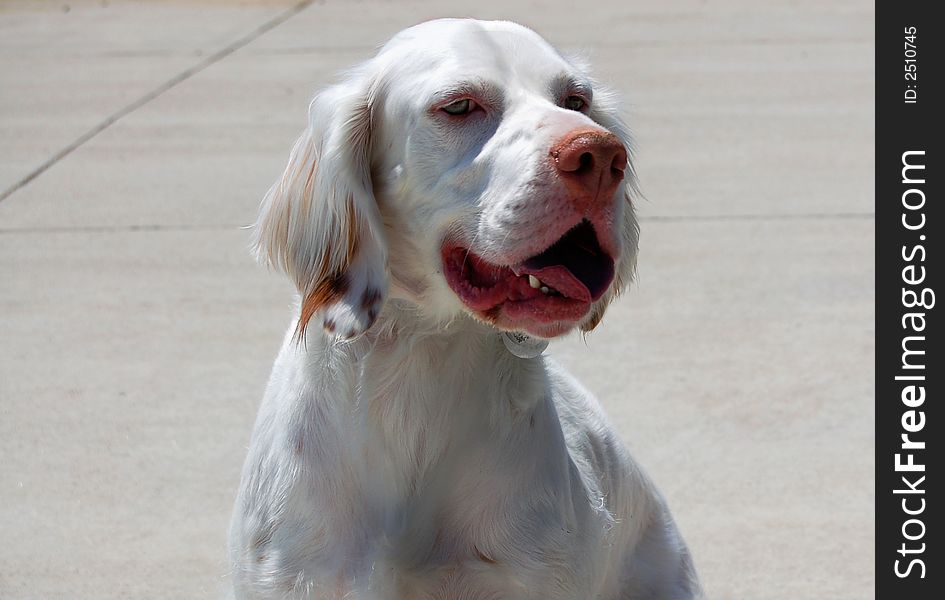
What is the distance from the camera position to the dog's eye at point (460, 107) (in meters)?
2.79

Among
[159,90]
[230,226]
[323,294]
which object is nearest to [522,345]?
[323,294]

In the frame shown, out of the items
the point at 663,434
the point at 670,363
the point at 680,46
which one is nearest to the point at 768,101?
the point at 680,46

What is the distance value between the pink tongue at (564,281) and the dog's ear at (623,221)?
0.41 ft

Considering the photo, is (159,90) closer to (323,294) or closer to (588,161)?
(323,294)

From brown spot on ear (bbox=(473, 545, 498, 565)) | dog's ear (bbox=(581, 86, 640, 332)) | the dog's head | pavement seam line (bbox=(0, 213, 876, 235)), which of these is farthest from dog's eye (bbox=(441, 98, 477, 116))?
pavement seam line (bbox=(0, 213, 876, 235))

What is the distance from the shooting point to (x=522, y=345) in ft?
9.80

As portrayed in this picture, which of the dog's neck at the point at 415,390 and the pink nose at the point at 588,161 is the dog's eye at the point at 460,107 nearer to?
the pink nose at the point at 588,161

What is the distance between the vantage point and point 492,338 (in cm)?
303

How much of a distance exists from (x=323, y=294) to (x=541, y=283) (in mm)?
452

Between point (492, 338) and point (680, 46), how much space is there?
8.55 metres

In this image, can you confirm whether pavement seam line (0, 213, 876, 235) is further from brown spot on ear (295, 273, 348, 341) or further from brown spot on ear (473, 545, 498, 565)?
brown spot on ear (473, 545, 498, 565)

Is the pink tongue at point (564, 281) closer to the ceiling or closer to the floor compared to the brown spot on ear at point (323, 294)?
closer to the ceiling

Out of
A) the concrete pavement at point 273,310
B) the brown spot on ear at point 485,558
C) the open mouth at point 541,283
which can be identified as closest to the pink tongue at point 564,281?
the open mouth at point 541,283
